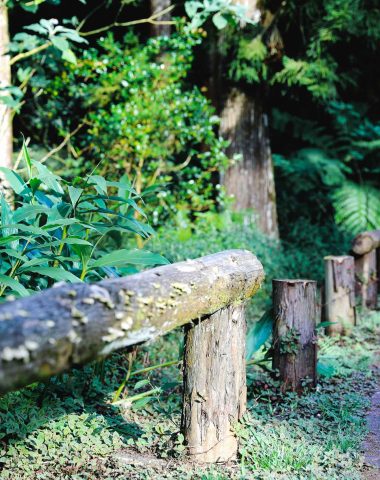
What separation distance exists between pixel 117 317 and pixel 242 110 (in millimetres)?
6729

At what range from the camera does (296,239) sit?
31.7 ft

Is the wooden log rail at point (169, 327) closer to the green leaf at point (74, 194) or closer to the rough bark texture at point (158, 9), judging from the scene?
the green leaf at point (74, 194)

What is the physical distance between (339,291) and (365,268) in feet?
3.88

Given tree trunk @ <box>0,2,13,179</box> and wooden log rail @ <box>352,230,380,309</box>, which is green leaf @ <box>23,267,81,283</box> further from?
wooden log rail @ <box>352,230,380,309</box>

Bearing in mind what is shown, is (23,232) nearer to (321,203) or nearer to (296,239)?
(296,239)

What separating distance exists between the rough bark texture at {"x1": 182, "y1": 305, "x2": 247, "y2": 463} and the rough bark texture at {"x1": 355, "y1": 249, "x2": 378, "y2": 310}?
4.05 m

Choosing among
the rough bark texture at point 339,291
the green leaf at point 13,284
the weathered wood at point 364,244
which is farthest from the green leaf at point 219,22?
the green leaf at point 13,284

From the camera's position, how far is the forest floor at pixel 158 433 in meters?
3.01

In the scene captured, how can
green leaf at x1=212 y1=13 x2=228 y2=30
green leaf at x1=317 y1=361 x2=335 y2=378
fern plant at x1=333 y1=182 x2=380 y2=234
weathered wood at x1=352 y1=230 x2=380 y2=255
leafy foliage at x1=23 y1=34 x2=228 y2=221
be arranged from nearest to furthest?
1. green leaf at x1=317 y1=361 x2=335 y2=378
2. green leaf at x1=212 y1=13 x2=228 y2=30
3. weathered wood at x1=352 y1=230 x2=380 y2=255
4. leafy foliage at x1=23 y1=34 x2=228 y2=221
5. fern plant at x1=333 y1=182 x2=380 y2=234

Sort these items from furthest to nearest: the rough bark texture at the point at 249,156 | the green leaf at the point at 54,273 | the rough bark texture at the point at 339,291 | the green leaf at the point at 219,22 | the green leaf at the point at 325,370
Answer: the rough bark texture at the point at 249,156, the rough bark texture at the point at 339,291, the green leaf at the point at 219,22, the green leaf at the point at 325,370, the green leaf at the point at 54,273

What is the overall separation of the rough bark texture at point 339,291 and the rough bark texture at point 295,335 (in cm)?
174

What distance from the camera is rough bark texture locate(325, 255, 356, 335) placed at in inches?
231

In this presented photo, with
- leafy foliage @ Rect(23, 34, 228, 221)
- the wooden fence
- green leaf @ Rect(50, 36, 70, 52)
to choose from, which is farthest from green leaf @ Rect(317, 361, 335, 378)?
leafy foliage @ Rect(23, 34, 228, 221)

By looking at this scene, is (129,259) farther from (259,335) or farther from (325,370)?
(325,370)
